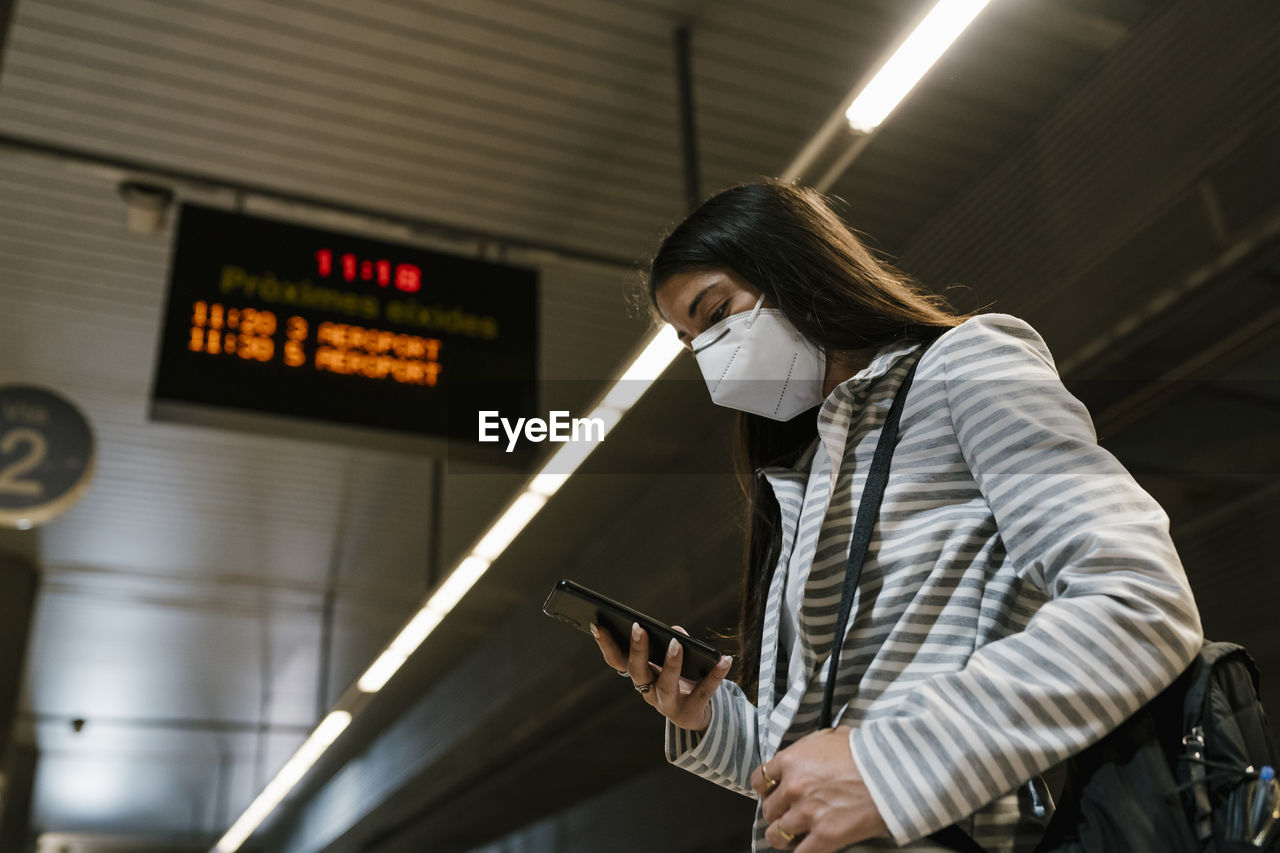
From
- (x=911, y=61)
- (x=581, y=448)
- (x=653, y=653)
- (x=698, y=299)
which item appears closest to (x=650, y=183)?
(x=911, y=61)

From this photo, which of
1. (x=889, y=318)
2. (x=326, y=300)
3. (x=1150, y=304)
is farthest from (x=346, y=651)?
(x=889, y=318)

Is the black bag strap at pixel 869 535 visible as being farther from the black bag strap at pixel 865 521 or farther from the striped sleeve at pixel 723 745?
the striped sleeve at pixel 723 745

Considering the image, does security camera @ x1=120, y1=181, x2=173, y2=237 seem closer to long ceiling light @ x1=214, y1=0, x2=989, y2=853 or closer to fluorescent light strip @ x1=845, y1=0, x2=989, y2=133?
long ceiling light @ x1=214, y1=0, x2=989, y2=853

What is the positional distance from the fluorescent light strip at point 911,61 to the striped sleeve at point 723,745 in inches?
81.7

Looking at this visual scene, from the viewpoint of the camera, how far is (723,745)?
160cm

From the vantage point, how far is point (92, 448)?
5.28m

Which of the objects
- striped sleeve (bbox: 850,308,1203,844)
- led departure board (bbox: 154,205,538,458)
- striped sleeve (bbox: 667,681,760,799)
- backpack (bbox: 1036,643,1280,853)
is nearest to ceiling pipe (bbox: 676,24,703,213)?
led departure board (bbox: 154,205,538,458)

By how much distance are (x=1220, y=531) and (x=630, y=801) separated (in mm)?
7507

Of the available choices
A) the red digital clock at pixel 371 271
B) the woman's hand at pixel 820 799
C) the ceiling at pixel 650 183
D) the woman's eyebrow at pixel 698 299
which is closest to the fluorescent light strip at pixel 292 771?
the ceiling at pixel 650 183

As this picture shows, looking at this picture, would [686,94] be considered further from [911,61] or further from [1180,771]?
[1180,771]

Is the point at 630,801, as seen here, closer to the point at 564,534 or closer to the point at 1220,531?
the point at 564,534

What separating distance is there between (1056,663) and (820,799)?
0.25 metres

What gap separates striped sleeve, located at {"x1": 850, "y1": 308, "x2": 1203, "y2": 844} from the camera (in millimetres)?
1062

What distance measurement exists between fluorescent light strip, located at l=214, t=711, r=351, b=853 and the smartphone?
8.43 meters
